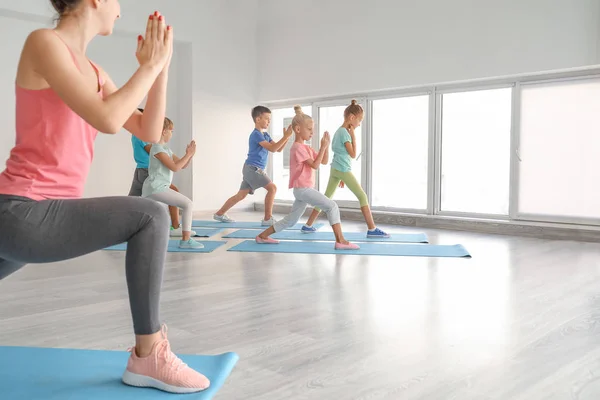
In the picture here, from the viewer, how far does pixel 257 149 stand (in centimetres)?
641

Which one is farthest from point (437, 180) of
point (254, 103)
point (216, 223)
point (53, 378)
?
point (53, 378)

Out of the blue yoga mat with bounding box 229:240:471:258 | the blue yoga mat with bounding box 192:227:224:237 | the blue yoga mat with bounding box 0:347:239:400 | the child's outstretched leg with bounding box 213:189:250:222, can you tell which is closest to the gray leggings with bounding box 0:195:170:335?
the blue yoga mat with bounding box 0:347:239:400

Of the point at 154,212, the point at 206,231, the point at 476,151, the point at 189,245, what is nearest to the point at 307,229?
the point at 206,231

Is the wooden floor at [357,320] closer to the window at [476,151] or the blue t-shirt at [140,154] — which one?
the blue t-shirt at [140,154]

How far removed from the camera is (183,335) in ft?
7.68

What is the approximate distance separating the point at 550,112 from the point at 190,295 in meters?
4.43

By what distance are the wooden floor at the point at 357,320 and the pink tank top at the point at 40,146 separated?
32.5 inches

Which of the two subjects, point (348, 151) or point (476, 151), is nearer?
point (348, 151)

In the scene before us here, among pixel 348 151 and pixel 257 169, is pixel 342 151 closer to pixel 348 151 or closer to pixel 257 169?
pixel 348 151

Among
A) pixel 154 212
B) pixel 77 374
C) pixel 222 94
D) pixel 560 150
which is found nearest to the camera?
pixel 154 212

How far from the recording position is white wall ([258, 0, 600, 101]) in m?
5.27

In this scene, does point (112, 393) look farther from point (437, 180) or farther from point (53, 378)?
point (437, 180)

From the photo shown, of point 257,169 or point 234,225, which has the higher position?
point 257,169

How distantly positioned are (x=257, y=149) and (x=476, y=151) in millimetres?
2618
